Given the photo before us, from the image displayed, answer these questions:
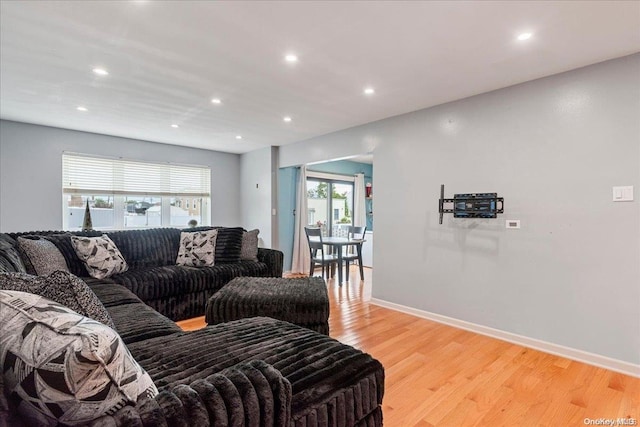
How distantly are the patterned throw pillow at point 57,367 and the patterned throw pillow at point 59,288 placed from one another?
0.82 ft

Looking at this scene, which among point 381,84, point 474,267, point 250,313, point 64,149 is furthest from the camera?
point 64,149

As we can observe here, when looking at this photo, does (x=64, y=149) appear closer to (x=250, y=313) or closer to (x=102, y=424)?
(x=250, y=313)

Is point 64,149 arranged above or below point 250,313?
above

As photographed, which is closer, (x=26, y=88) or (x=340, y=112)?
(x=26, y=88)

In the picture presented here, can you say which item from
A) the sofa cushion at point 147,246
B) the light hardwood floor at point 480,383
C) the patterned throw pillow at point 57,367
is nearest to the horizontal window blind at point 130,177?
the sofa cushion at point 147,246

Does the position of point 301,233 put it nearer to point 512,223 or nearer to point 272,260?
point 272,260

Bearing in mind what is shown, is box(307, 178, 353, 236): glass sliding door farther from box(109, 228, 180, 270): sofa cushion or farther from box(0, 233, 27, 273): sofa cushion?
box(0, 233, 27, 273): sofa cushion

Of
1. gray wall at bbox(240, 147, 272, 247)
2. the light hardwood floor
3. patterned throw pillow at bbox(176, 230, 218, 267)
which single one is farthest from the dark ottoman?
gray wall at bbox(240, 147, 272, 247)

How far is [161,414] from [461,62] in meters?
2.80

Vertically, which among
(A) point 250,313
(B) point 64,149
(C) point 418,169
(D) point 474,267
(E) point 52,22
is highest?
(E) point 52,22

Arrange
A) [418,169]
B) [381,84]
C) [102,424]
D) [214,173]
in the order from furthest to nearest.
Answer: [214,173]
[418,169]
[381,84]
[102,424]

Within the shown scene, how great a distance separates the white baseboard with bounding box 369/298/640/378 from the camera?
2361 mm

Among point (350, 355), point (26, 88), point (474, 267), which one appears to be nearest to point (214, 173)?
point (26, 88)

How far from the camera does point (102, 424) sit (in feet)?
2.35
